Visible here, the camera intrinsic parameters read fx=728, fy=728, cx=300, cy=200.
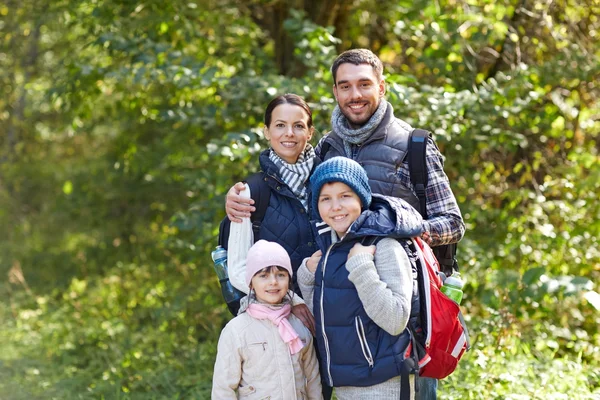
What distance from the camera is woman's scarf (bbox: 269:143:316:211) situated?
11.0ft

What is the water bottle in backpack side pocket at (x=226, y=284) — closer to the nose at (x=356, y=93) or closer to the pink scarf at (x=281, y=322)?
the pink scarf at (x=281, y=322)

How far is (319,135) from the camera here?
17.0 ft

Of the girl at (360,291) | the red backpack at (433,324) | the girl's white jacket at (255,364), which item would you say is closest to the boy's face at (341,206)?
the girl at (360,291)

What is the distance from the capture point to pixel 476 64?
6.57 m

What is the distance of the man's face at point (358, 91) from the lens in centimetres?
330

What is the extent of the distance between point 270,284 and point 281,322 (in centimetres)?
18

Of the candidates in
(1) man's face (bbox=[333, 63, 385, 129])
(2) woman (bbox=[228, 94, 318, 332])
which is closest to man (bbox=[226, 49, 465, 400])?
(1) man's face (bbox=[333, 63, 385, 129])

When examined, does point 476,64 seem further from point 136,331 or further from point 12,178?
point 12,178

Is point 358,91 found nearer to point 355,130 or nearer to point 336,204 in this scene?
point 355,130

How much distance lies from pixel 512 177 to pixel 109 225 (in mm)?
4997

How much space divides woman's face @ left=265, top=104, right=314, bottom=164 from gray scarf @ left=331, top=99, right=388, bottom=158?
16 centimetres

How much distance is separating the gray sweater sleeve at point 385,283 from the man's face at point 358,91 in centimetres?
71

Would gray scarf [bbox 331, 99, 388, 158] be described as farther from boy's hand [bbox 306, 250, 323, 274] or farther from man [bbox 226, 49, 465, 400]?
boy's hand [bbox 306, 250, 323, 274]

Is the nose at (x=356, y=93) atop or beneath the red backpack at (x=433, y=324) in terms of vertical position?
atop
